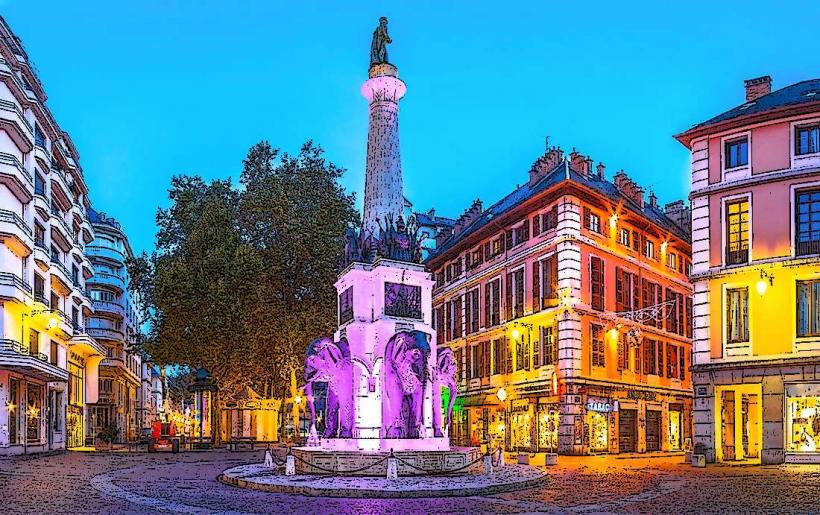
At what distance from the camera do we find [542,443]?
161 feet

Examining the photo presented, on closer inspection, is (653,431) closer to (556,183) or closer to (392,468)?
(556,183)

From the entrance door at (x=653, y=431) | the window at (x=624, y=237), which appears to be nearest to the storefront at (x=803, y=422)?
the entrance door at (x=653, y=431)

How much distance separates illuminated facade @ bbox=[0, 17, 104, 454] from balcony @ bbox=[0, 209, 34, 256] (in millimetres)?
49

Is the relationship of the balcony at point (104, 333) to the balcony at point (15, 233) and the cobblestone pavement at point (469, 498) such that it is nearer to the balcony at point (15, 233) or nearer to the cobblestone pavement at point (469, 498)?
the balcony at point (15, 233)

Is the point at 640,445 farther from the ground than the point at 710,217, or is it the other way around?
the point at 710,217

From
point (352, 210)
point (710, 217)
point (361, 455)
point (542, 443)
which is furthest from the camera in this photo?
point (352, 210)

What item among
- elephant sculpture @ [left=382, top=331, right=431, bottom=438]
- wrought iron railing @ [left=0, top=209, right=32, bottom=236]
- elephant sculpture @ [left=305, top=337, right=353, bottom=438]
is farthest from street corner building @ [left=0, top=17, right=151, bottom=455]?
elephant sculpture @ [left=382, top=331, right=431, bottom=438]

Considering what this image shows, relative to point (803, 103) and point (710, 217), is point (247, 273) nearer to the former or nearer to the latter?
point (710, 217)

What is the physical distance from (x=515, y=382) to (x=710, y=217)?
17.7 meters

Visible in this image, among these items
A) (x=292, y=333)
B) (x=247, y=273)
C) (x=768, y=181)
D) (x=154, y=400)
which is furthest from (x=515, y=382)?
(x=154, y=400)

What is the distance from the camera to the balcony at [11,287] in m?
46.4

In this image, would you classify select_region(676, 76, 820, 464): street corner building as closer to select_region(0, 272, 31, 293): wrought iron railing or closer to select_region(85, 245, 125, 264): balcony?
select_region(0, 272, 31, 293): wrought iron railing

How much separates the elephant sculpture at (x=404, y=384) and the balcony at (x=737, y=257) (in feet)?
50.6

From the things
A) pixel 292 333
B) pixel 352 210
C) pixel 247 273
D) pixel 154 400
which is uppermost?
pixel 352 210
